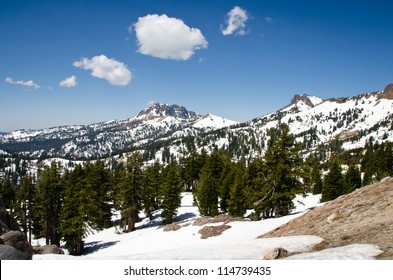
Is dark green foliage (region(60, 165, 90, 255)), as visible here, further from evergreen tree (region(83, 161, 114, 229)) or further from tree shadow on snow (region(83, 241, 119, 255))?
evergreen tree (region(83, 161, 114, 229))

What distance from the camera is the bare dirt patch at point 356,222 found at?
10.6 metres

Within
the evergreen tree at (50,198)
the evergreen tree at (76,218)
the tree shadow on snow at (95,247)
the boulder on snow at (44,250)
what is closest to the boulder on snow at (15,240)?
the boulder on snow at (44,250)

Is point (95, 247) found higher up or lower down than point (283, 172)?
lower down

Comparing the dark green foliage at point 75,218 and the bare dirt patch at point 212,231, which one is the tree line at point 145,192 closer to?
the dark green foliage at point 75,218

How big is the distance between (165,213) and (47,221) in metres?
17.5

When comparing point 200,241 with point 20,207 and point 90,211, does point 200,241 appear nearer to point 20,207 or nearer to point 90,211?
point 90,211

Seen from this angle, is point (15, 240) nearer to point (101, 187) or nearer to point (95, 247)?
point (95, 247)

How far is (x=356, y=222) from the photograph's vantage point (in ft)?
44.3

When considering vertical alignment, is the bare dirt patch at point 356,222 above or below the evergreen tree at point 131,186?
below

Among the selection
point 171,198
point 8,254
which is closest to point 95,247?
point 171,198

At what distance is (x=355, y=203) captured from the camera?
56.2 ft
